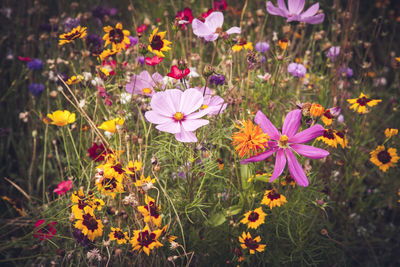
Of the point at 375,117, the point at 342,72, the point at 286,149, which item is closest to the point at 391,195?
the point at 375,117

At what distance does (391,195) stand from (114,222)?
122 centimetres

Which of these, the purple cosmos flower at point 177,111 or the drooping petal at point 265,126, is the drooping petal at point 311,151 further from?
the purple cosmos flower at point 177,111

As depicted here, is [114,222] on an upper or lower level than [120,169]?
lower

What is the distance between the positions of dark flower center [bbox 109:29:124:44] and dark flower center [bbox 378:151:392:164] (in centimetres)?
98

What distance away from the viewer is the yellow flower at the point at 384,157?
1064 mm

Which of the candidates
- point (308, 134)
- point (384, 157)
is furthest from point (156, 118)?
point (384, 157)

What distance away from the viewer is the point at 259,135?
0.78m

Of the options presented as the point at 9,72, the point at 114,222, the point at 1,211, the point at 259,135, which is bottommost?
the point at 1,211

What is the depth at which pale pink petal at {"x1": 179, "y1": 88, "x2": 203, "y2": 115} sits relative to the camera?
2.85 feet

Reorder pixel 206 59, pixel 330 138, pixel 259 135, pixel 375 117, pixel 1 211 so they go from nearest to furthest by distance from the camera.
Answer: pixel 259 135 < pixel 330 138 < pixel 1 211 < pixel 375 117 < pixel 206 59

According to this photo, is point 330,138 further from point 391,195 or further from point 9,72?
point 9,72

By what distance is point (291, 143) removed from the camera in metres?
0.87

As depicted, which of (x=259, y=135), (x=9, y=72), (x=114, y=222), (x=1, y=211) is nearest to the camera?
(x=259, y=135)

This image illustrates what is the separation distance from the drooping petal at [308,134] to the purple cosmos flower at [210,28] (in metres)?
0.42
